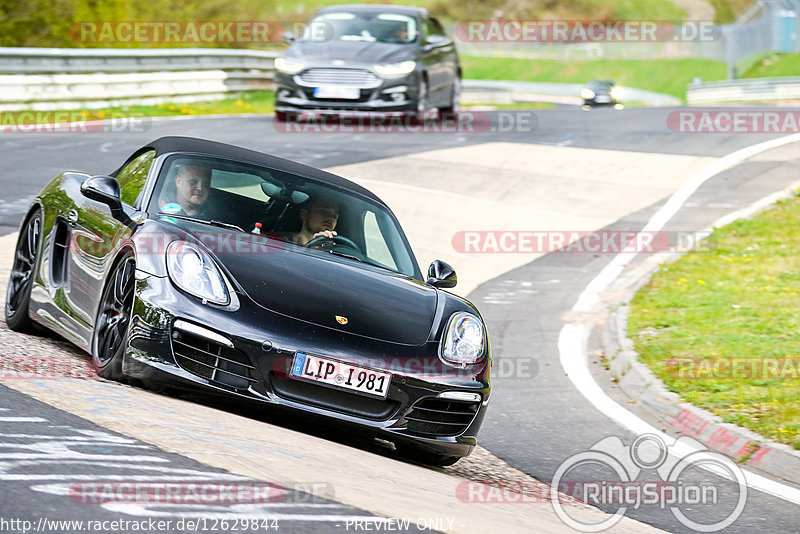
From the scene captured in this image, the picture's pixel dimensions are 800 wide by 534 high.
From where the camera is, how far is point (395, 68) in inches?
758

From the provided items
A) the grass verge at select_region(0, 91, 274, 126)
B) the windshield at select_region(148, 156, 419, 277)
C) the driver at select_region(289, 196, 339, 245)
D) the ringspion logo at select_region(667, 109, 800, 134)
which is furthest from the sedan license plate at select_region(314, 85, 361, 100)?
the driver at select_region(289, 196, 339, 245)

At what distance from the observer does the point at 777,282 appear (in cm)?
1188

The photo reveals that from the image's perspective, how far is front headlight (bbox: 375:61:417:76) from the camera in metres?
19.1

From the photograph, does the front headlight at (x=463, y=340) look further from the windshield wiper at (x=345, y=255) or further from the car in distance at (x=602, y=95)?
the car in distance at (x=602, y=95)

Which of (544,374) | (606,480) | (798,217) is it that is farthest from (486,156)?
(606,480)

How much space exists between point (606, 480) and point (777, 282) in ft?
20.4

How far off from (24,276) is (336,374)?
9.61ft

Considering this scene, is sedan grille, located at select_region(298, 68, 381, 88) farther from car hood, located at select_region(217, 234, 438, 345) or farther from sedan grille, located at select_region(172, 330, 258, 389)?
sedan grille, located at select_region(172, 330, 258, 389)

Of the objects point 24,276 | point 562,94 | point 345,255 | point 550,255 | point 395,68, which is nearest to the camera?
point 345,255

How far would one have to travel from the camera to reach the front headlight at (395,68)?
19109 mm

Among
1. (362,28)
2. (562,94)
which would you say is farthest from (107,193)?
(562,94)

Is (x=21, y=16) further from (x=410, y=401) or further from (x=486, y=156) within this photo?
(x=410, y=401)

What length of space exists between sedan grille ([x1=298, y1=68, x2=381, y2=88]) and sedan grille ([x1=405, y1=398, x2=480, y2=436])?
13.6 metres

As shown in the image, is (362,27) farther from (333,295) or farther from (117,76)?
(333,295)
